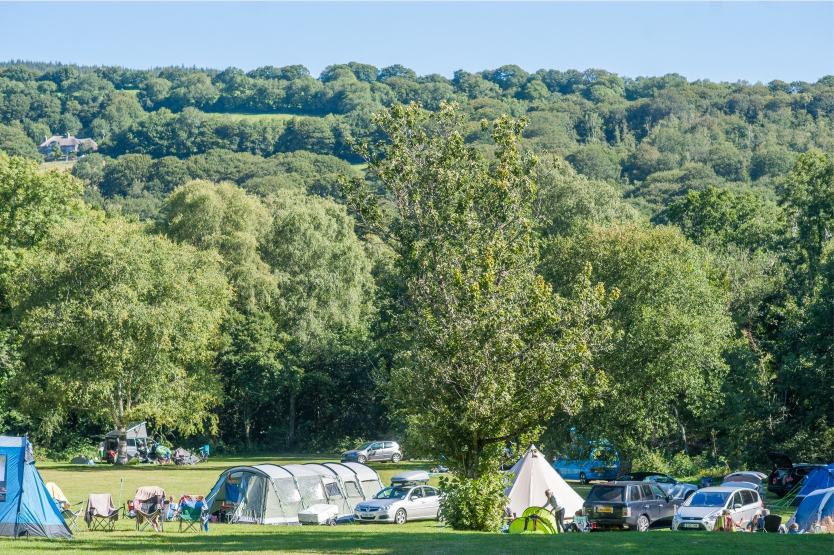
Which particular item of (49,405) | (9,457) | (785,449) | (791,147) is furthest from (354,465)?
(791,147)

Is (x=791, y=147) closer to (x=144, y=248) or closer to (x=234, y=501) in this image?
(x=144, y=248)

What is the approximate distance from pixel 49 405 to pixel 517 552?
35.0m

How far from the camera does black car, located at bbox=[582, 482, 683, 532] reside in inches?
924

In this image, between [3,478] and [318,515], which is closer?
[3,478]

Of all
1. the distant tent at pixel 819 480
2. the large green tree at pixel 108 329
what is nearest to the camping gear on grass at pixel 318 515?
the distant tent at pixel 819 480

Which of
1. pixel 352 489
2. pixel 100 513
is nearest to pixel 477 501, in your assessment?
pixel 100 513

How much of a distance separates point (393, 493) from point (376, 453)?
21.6 m

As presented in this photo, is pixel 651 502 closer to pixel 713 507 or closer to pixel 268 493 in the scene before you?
pixel 713 507

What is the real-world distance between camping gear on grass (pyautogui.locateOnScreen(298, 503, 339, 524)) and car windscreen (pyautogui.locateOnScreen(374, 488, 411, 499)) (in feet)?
6.88

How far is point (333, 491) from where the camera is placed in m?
27.9

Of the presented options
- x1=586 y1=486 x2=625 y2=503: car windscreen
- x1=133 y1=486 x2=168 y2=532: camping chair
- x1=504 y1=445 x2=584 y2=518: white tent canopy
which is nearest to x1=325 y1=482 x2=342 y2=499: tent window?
x1=504 y1=445 x2=584 y2=518: white tent canopy

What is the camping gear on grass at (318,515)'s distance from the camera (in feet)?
80.2

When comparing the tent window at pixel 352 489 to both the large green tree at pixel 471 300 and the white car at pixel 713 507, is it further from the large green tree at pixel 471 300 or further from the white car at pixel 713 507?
the white car at pixel 713 507

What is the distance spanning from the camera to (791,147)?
12988 cm
